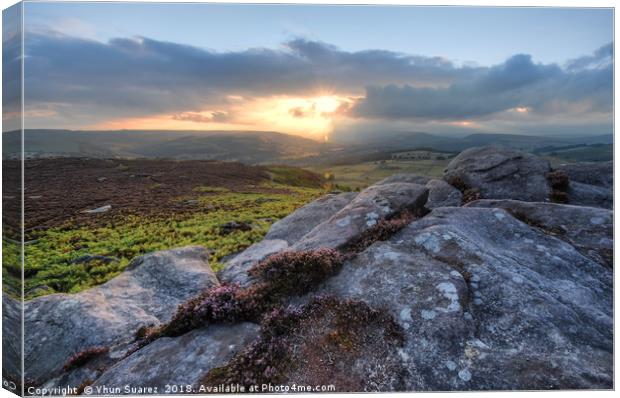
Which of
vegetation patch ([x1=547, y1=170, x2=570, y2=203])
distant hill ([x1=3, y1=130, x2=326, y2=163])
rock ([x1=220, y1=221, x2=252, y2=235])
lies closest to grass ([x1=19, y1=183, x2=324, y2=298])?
rock ([x1=220, y1=221, x2=252, y2=235])

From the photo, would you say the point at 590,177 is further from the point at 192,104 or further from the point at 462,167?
the point at 192,104

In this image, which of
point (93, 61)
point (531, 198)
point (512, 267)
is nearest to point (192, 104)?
point (93, 61)

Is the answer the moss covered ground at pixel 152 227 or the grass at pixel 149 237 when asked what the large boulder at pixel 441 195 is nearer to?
the moss covered ground at pixel 152 227

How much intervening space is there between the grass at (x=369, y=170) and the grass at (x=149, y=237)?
0.86 m

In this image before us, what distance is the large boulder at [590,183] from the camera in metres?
12.7

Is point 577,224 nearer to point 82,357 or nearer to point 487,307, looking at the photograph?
point 487,307

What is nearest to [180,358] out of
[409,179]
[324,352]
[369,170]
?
[324,352]

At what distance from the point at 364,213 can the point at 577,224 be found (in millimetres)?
5255

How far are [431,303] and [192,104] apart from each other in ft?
25.8

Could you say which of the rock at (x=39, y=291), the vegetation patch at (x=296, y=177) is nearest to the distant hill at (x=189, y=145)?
the vegetation patch at (x=296, y=177)

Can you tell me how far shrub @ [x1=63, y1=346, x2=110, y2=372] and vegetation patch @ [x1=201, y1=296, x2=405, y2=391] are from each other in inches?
102

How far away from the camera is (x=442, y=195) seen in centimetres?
1337

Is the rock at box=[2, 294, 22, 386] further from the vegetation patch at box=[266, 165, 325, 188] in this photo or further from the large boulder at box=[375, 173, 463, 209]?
the large boulder at box=[375, 173, 463, 209]

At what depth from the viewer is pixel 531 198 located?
12875 millimetres
